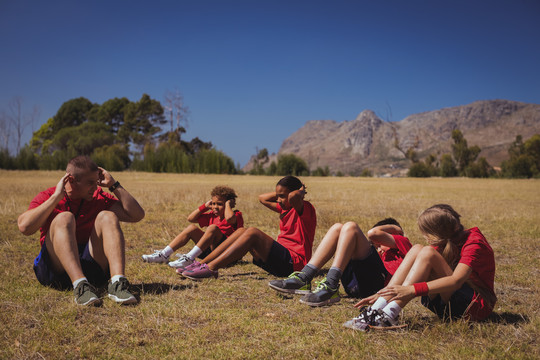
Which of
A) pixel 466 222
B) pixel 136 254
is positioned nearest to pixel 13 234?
pixel 136 254

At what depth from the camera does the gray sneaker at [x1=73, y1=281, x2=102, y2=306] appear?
4.07m

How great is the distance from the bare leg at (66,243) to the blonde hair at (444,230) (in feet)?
11.3

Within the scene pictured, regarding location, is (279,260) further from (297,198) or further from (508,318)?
(508,318)

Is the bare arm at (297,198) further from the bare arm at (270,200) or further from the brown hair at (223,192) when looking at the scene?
the brown hair at (223,192)

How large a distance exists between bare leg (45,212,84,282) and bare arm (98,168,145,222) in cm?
57

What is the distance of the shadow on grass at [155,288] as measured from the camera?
4774mm

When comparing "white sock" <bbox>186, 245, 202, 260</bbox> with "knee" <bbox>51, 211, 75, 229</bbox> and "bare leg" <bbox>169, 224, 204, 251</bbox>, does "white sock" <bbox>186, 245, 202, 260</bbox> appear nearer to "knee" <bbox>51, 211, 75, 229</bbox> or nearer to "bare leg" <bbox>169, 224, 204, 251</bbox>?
"bare leg" <bbox>169, 224, 204, 251</bbox>

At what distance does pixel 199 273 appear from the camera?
5.29 meters

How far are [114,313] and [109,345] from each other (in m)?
0.74

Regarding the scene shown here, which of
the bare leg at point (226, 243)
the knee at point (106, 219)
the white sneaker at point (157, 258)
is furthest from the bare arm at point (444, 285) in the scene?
the white sneaker at point (157, 258)

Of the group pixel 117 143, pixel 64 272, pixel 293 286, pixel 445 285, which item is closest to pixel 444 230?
pixel 445 285

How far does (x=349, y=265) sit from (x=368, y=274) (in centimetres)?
23

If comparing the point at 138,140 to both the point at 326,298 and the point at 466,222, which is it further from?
the point at 326,298

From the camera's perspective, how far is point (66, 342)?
131 inches
